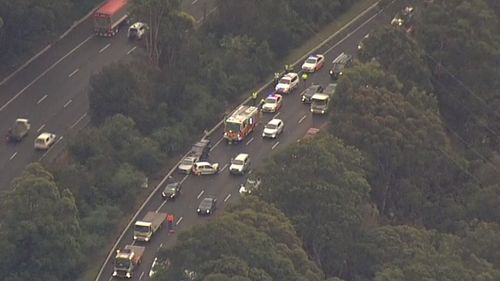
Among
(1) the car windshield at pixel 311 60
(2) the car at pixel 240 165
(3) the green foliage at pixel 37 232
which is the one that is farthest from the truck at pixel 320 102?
(3) the green foliage at pixel 37 232

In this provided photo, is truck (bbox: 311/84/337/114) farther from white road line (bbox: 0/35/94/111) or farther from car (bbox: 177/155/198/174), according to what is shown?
white road line (bbox: 0/35/94/111)

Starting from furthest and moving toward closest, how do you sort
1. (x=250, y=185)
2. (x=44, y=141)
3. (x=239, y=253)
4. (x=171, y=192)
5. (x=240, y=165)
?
(x=44, y=141) < (x=240, y=165) < (x=171, y=192) < (x=250, y=185) < (x=239, y=253)

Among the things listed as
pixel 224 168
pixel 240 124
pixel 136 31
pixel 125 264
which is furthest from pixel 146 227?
pixel 136 31

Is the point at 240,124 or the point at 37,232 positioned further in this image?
the point at 240,124

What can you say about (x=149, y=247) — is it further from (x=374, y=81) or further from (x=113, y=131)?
(x=374, y=81)

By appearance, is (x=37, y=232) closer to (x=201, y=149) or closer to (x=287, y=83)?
(x=201, y=149)

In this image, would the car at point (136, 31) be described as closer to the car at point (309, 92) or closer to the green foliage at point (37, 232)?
the car at point (309, 92)

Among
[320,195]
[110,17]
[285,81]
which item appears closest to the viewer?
[320,195]
